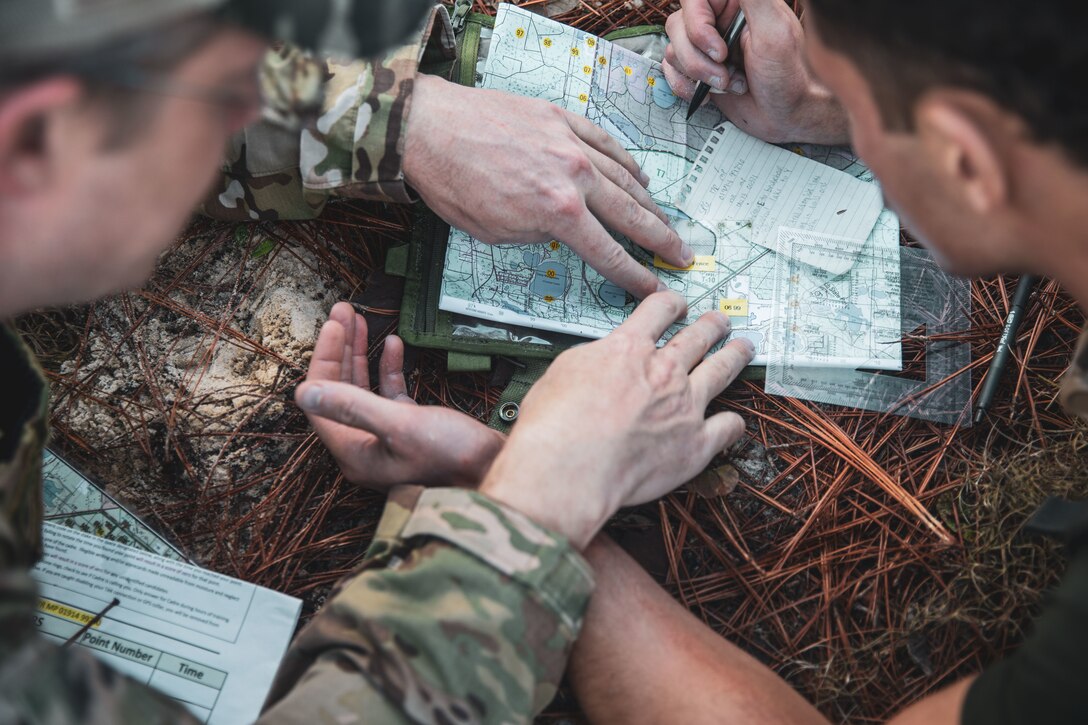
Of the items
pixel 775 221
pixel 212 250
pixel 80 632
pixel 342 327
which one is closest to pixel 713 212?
pixel 775 221

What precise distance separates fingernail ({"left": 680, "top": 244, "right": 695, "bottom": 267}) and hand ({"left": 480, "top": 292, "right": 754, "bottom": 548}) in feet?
0.61

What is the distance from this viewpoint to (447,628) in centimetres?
138

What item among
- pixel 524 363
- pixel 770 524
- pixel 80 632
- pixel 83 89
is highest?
pixel 83 89

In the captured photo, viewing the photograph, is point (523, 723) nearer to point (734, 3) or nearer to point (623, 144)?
point (623, 144)

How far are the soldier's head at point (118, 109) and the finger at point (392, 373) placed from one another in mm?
866

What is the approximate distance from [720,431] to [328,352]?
97cm

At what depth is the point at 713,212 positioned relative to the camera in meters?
2.25

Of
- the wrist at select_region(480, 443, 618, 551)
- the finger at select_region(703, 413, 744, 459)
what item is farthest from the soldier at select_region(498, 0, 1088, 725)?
the finger at select_region(703, 413, 744, 459)

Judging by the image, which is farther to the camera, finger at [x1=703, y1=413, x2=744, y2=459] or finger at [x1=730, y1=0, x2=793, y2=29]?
finger at [x1=730, y1=0, x2=793, y2=29]

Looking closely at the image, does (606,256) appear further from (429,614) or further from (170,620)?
(170,620)

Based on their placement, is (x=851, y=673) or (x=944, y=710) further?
(x=851, y=673)

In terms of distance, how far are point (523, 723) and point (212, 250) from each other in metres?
1.58

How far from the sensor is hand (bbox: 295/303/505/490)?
1696mm

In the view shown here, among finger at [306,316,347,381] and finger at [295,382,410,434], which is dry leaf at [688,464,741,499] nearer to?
finger at [295,382,410,434]
